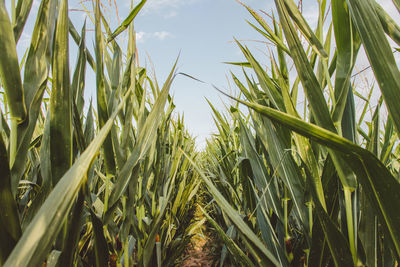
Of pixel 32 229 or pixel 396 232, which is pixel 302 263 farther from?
pixel 32 229

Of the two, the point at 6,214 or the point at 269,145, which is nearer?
the point at 6,214

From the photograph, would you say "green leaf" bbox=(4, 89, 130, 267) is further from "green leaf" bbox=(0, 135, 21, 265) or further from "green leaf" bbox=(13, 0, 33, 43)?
"green leaf" bbox=(13, 0, 33, 43)

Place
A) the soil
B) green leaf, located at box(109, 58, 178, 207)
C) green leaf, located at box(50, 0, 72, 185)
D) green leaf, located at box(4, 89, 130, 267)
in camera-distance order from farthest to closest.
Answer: the soil < green leaf, located at box(109, 58, 178, 207) < green leaf, located at box(50, 0, 72, 185) < green leaf, located at box(4, 89, 130, 267)

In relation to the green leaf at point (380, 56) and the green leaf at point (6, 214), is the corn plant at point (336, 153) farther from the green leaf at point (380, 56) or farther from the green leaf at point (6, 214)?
the green leaf at point (6, 214)

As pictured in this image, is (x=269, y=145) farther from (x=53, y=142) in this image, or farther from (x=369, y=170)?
(x=53, y=142)

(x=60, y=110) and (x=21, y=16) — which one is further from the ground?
(x=21, y=16)

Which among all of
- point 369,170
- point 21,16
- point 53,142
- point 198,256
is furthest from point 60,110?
point 198,256

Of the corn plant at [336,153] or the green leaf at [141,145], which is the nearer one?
the corn plant at [336,153]

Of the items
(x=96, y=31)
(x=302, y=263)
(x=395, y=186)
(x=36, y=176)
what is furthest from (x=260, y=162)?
(x=36, y=176)

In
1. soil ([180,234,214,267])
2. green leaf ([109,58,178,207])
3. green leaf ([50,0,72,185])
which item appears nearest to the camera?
green leaf ([50,0,72,185])

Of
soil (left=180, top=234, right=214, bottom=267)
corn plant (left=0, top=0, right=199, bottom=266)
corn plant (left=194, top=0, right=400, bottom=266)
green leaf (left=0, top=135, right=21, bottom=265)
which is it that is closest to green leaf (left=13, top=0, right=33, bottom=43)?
corn plant (left=0, top=0, right=199, bottom=266)

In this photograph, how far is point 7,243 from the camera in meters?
0.23

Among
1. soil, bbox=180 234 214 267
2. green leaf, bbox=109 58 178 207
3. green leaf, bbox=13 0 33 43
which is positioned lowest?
soil, bbox=180 234 214 267

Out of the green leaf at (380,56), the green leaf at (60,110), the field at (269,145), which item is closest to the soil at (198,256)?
the field at (269,145)
